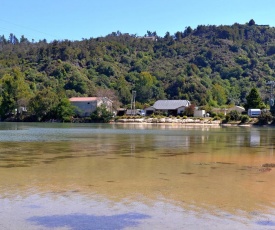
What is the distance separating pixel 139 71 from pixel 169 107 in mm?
44782

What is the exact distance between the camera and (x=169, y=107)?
108m

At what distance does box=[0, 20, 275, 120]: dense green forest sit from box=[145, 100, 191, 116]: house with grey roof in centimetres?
645

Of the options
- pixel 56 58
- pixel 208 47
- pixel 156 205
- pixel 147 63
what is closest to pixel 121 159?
pixel 156 205

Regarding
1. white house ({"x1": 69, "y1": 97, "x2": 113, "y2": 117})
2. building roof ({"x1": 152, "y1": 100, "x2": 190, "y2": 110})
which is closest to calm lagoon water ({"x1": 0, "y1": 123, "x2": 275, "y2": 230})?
white house ({"x1": 69, "y1": 97, "x2": 113, "y2": 117})

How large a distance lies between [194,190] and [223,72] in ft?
465

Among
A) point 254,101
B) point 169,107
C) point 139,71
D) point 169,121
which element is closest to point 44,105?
point 169,121

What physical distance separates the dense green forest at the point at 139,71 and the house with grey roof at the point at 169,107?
6449 mm

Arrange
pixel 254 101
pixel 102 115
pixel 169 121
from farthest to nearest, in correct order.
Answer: pixel 102 115, pixel 169 121, pixel 254 101

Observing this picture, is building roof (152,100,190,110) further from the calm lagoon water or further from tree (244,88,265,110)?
the calm lagoon water

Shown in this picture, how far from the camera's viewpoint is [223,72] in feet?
493

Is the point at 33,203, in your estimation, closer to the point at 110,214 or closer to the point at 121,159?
the point at 110,214

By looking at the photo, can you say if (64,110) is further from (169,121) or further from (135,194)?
(135,194)

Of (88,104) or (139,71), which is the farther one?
(139,71)

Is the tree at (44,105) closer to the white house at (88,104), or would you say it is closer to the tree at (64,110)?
the tree at (64,110)
